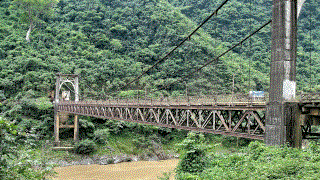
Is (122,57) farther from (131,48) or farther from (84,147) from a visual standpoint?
(84,147)

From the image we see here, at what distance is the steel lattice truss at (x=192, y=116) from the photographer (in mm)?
13117

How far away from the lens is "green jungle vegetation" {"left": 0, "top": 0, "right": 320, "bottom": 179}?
127ft

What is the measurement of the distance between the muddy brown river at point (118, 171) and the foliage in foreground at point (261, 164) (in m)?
13.9

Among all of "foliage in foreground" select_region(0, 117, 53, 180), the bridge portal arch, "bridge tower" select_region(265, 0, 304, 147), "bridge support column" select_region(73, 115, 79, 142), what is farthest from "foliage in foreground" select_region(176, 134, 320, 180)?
the bridge portal arch

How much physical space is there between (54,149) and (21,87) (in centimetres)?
1151

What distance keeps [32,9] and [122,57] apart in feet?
55.0

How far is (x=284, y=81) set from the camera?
11453 millimetres

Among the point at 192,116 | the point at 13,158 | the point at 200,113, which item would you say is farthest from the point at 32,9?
the point at 13,158

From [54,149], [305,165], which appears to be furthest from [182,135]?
[305,165]

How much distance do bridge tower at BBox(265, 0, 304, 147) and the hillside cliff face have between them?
28426 millimetres

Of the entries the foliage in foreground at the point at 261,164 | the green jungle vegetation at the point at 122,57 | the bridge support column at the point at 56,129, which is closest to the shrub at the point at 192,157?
the foliage in foreground at the point at 261,164

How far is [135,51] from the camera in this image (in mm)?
56094

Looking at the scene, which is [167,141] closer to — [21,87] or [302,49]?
[21,87]

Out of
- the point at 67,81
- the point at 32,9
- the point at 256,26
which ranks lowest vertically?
the point at 67,81
